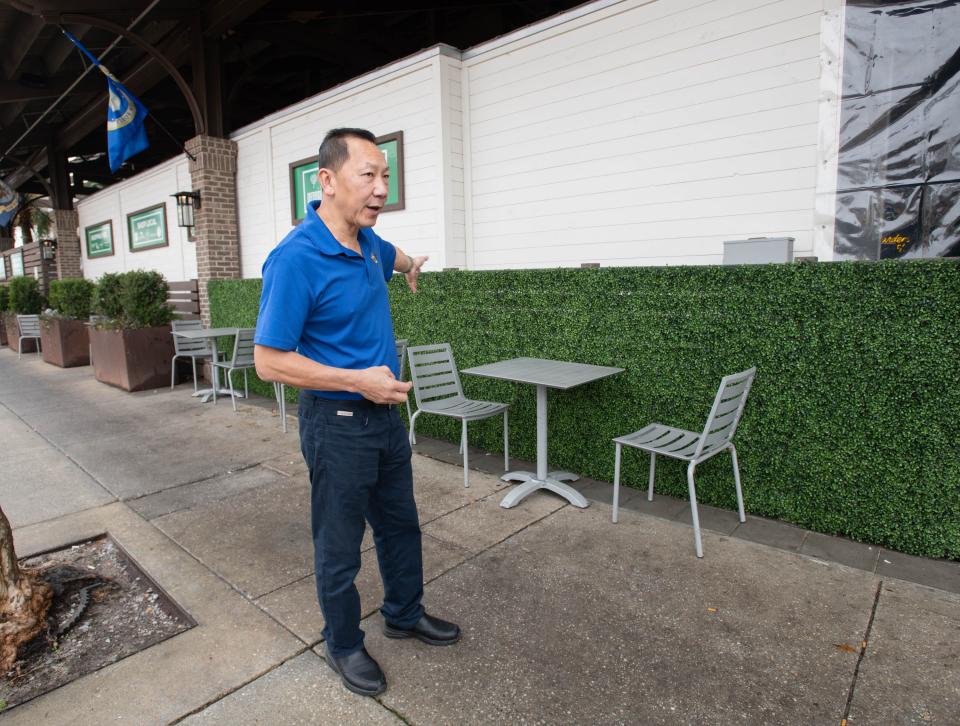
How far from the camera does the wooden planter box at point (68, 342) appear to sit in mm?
10273

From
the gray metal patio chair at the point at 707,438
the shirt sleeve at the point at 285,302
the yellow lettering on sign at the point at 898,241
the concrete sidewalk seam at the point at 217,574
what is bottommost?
the concrete sidewalk seam at the point at 217,574

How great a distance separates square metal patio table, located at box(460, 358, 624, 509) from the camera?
3678 millimetres

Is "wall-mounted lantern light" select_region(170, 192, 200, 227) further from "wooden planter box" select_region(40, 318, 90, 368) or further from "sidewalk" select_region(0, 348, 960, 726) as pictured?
"sidewalk" select_region(0, 348, 960, 726)

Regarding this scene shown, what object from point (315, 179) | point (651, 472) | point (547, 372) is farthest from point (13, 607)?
point (315, 179)

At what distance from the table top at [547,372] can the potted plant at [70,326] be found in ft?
30.2

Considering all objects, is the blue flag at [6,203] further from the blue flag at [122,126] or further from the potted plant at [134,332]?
the blue flag at [122,126]

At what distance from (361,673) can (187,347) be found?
717cm

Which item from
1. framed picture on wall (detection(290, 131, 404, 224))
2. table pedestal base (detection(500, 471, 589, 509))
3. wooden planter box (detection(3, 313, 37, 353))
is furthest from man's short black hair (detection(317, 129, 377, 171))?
wooden planter box (detection(3, 313, 37, 353))

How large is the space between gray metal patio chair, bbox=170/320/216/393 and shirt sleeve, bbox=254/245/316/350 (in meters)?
6.63

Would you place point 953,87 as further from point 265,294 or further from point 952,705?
point 265,294

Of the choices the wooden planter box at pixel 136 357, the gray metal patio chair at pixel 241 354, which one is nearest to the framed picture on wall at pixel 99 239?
the wooden planter box at pixel 136 357

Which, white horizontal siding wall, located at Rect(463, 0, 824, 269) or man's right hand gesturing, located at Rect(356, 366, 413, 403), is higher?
white horizontal siding wall, located at Rect(463, 0, 824, 269)

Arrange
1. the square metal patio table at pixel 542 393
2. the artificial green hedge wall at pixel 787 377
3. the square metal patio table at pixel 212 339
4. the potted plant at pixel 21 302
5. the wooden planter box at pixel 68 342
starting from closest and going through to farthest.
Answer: the artificial green hedge wall at pixel 787 377 < the square metal patio table at pixel 542 393 < the square metal patio table at pixel 212 339 < the wooden planter box at pixel 68 342 < the potted plant at pixel 21 302

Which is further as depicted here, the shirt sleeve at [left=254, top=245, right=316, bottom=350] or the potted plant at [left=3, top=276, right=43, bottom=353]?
the potted plant at [left=3, top=276, right=43, bottom=353]
